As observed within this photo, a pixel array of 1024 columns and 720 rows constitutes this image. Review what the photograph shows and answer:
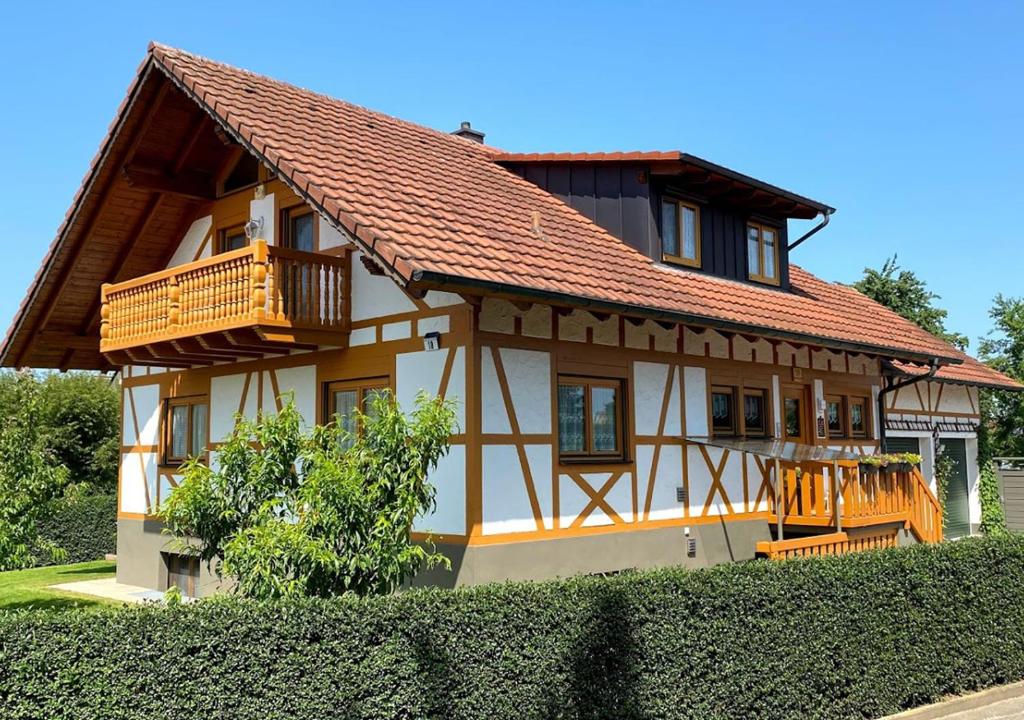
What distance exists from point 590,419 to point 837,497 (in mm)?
3595

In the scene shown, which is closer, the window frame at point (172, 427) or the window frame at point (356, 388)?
the window frame at point (356, 388)

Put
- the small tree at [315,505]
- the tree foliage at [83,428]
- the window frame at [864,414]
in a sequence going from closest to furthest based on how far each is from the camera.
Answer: the small tree at [315,505], the window frame at [864,414], the tree foliage at [83,428]

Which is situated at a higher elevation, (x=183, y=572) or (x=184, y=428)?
(x=184, y=428)

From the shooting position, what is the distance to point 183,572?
15469 millimetres

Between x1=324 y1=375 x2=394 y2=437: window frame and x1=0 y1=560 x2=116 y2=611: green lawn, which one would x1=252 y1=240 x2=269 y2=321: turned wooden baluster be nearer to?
x1=324 y1=375 x2=394 y2=437: window frame

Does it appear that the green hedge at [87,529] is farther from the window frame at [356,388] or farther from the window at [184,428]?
the window frame at [356,388]

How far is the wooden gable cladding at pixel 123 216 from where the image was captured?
45.9 feet

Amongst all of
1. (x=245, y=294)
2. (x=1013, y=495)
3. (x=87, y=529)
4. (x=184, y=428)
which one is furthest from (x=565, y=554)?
(x=1013, y=495)

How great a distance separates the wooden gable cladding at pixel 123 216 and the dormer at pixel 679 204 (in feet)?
16.1

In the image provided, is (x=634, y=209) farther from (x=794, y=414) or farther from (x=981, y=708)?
(x=981, y=708)

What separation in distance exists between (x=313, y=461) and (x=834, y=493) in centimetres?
734

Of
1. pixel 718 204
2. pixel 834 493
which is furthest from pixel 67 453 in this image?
pixel 834 493

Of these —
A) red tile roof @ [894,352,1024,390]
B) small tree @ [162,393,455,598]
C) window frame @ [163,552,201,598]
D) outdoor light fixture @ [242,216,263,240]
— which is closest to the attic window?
outdoor light fixture @ [242,216,263,240]

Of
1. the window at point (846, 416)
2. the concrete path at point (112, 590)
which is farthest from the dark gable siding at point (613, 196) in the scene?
the concrete path at point (112, 590)
